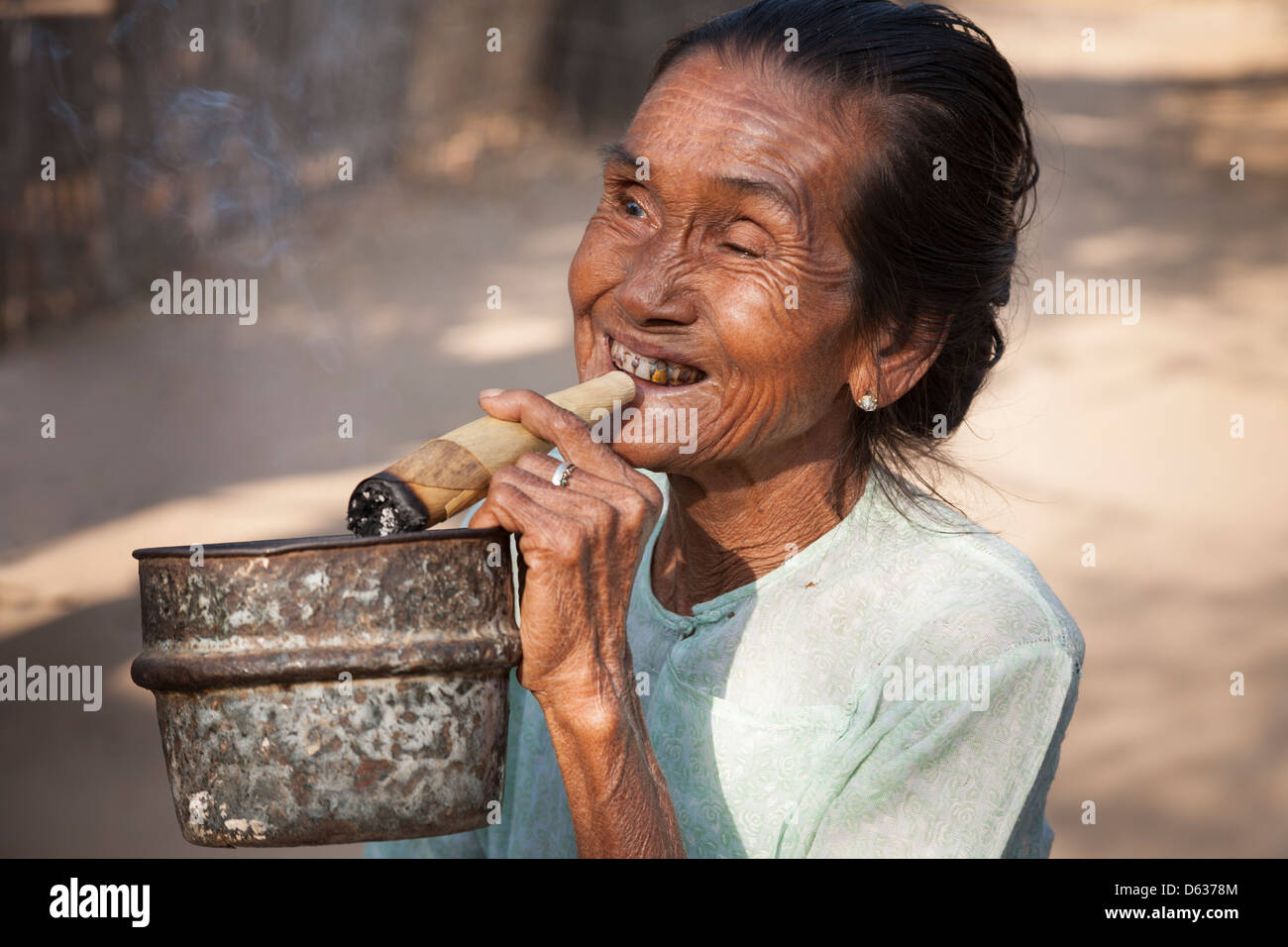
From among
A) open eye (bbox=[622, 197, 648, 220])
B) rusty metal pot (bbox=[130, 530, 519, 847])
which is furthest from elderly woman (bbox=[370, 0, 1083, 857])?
rusty metal pot (bbox=[130, 530, 519, 847])

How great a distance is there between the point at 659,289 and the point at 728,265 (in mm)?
130

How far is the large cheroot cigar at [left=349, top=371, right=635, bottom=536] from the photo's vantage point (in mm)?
1702

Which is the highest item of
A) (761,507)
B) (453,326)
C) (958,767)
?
(761,507)

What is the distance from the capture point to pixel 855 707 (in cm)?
215

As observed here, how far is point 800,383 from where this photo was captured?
7.48 ft

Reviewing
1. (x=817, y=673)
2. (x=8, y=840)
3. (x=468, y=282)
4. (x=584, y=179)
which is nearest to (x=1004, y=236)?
(x=817, y=673)

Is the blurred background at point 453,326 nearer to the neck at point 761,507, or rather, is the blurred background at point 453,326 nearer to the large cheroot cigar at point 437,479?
the neck at point 761,507

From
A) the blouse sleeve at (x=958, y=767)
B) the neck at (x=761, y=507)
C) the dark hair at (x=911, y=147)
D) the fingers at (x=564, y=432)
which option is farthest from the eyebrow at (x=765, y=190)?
the blouse sleeve at (x=958, y=767)

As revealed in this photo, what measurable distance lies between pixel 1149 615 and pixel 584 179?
4.73 m

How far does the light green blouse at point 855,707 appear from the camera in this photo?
200 centimetres

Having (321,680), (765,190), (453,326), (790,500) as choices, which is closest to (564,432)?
(321,680)

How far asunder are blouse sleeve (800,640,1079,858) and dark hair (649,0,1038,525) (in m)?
0.54

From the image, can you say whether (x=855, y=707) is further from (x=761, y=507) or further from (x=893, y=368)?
(x=893, y=368)

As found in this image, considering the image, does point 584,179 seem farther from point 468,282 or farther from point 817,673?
point 817,673
